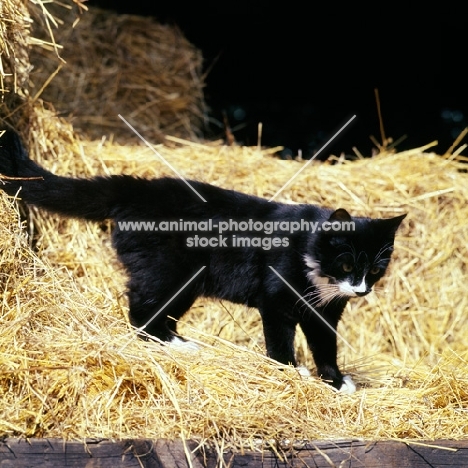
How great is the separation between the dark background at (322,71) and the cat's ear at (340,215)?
2.68 metres

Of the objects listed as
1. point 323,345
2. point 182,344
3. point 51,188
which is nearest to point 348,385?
point 323,345

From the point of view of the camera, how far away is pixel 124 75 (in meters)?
5.64

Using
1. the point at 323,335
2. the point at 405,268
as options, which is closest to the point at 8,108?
the point at 323,335

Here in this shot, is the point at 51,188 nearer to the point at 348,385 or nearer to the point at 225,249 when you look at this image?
the point at 225,249

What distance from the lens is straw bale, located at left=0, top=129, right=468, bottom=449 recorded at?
8.40 ft

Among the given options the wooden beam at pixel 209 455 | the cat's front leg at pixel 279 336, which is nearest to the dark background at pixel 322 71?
the cat's front leg at pixel 279 336

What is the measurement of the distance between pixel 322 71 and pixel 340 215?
130 inches

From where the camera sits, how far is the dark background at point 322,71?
20.0 ft

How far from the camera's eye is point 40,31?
4.99 meters

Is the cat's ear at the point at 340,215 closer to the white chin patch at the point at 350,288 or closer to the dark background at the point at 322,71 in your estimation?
the white chin patch at the point at 350,288

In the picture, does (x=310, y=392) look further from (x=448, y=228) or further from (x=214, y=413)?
(x=448, y=228)

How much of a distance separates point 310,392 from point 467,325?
1.77m

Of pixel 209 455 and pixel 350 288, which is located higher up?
pixel 350 288

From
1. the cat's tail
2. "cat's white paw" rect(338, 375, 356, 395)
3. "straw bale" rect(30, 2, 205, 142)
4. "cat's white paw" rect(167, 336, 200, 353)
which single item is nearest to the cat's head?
"cat's white paw" rect(338, 375, 356, 395)
